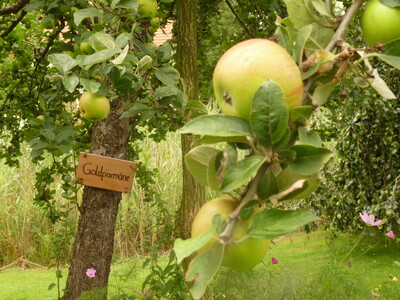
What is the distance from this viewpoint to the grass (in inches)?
110

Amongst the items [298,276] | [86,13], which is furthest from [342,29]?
[298,276]

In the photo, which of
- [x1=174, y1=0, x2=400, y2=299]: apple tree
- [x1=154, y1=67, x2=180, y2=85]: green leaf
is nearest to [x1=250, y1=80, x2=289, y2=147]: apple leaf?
[x1=174, y1=0, x2=400, y2=299]: apple tree

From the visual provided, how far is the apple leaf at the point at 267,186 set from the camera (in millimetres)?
374

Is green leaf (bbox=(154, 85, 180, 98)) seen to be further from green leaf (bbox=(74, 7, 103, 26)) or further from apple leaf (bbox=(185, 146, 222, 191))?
apple leaf (bbox=(185, 146, 222, 191))

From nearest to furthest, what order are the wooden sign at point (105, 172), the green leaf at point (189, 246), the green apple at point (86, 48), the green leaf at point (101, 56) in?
1. the green leaf at point (189, 246)
2. the green leaf at point (101, 56)
3. the green apple at point (86, 48)
4. the wooden sign at point (105, 172)

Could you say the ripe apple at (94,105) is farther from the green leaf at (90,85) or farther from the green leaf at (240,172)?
the green leaf at (240,172)

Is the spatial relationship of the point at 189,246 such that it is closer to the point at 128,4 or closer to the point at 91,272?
the point at 128,4

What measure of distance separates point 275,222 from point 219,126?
3.1 inches

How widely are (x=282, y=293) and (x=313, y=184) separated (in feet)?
8.25

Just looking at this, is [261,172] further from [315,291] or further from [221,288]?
[315,291]

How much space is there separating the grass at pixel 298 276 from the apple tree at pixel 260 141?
2.28 meters

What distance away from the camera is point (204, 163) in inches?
17.2

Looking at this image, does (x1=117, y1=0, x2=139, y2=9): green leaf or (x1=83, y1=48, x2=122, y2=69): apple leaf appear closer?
(x1=83, y1=48, x2=122, y2=69): apple leaf

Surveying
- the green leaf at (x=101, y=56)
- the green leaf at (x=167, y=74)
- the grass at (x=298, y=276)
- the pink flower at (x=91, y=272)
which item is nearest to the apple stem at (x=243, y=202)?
the green leaf at (x=101, y=56)
